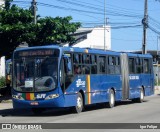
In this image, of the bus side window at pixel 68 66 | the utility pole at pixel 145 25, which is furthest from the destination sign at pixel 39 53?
the utility pole at pixel 145 25

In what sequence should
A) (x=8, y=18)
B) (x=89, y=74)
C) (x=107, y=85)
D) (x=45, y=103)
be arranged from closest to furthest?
(x=45, y=103), (x=89, y=74), (x=107, y=85), (x=8, y=18)

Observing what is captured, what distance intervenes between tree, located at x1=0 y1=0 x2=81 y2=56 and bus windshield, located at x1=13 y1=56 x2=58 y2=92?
7280mm

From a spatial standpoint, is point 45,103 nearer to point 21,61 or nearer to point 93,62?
point 21,61

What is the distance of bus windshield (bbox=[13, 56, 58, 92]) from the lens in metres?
19.8

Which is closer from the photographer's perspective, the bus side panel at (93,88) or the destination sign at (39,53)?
the destination sign at (39,53)

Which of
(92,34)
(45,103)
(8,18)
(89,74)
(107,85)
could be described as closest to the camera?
(45,103)

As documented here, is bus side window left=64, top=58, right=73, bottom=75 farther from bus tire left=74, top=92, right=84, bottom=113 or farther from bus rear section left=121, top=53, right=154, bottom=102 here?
bus rear section left=121, top=53, right=154, bottom=102

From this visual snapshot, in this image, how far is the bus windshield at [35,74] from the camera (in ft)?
64.8

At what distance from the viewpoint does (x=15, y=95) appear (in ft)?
66.5

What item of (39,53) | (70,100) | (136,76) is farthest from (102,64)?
(136,76)

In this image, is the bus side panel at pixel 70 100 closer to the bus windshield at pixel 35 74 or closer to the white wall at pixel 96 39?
the bus windshield at pixel 35 74

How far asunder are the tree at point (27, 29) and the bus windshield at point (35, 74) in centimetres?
728

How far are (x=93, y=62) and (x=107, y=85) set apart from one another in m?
2.00

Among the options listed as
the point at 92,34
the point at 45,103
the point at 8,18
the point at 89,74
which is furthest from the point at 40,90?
the point at 92,34
